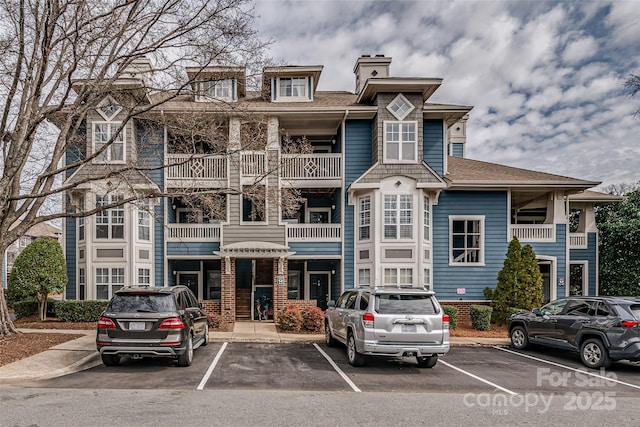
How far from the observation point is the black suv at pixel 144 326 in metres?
9.03

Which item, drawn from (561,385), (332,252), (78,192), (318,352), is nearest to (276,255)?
(332,252)

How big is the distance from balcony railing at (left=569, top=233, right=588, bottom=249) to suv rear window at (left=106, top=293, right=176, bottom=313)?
18.0 meters

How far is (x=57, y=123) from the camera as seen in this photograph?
54.2 feet

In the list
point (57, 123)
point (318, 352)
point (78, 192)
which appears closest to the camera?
point (318, 352)

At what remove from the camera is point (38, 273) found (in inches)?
630

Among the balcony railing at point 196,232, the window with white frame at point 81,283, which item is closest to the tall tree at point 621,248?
the balcony railing at point 196,232

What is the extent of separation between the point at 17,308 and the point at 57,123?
23.8 ft

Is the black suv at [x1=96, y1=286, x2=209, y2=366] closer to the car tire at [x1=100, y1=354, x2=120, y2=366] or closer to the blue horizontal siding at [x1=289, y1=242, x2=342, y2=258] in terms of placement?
the car tire at [x1=100, y1=354, x2=120, y2=366]

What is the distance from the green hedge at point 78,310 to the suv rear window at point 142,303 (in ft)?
26.6

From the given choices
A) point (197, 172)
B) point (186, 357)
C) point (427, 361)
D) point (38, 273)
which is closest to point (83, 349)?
point (186, 357)

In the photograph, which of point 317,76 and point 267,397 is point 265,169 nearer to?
point 317,76

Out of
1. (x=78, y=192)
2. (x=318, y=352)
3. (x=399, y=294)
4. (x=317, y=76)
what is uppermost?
(x=317, y=76)

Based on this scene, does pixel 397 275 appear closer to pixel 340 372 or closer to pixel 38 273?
pixel 340 372

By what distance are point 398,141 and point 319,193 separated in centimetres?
426
